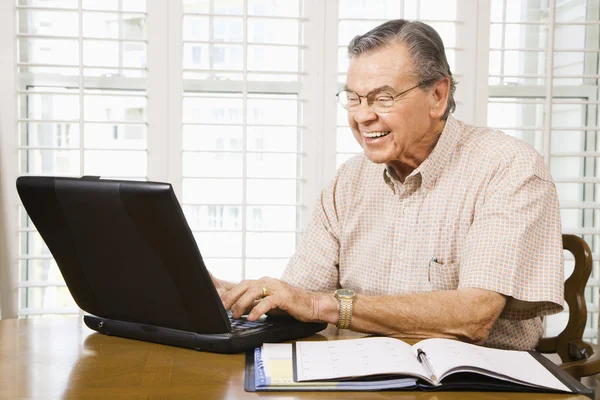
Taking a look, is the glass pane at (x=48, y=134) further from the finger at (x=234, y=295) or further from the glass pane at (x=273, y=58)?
Answer: the finger at (x=234, y=295)

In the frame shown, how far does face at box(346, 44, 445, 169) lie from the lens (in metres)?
1.73

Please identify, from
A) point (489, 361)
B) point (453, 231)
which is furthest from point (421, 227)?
point (489, 361)

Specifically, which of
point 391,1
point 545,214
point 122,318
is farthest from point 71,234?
point 391,1

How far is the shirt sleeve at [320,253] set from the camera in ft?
6.22

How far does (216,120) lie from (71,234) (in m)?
1.46

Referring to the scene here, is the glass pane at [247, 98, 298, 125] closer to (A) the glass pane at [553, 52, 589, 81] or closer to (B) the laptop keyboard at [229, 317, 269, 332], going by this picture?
(A) the glass pane at [553, 52, 589, 81]

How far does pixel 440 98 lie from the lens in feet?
5.99

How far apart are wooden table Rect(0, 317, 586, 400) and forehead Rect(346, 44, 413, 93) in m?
0.65

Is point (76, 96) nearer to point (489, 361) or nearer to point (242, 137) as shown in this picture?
point (242, 137)

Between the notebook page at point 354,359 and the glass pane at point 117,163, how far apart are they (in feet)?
5.13

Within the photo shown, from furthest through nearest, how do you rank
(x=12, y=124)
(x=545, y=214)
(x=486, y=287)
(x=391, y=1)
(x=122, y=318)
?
(x=391, y=1) → (x=12, y=124) → (x=545, y=214) → (x=486, y=287) → (x=122, y=318)

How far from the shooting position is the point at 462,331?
146 centimetres

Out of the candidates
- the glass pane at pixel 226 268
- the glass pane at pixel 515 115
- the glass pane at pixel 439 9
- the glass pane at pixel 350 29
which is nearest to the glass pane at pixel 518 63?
the glass pane at pixel 515 115

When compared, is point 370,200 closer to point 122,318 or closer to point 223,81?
point 122,318
